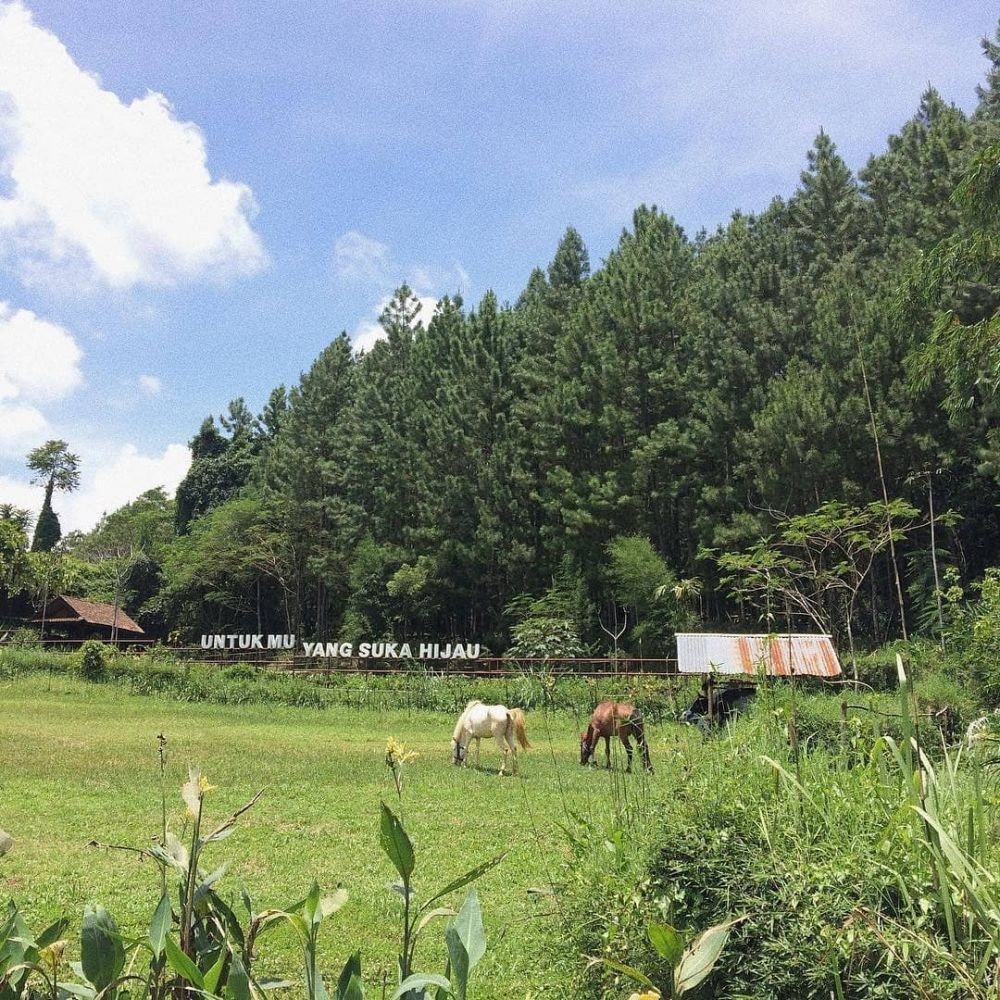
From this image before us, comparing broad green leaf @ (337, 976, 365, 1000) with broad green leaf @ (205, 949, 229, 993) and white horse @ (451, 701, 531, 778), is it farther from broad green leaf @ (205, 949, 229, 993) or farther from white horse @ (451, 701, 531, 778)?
white horse @ (451, 701, 531, 778)

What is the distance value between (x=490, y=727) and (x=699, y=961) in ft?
31.4

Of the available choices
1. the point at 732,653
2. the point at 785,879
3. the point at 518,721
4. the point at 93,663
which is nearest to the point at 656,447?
the point at 732,653

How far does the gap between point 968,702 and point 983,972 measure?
9024mm

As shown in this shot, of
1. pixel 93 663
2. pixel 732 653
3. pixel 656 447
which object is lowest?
pixel 93 663

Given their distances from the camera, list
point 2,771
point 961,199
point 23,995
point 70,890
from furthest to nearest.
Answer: point 2,771
point 961,199
point 70,890
point 23,995

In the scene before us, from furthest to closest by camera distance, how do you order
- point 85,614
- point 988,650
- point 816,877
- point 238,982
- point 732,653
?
point 85,614
point 732,653
point 988,650
point 816,877
point 238,982

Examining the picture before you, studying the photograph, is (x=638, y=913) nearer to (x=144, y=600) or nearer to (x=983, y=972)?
(x=983, y=972)

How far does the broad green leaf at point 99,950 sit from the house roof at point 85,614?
38679mm

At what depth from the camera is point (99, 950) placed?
4.04ft

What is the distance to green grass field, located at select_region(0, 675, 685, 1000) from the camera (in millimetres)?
3670

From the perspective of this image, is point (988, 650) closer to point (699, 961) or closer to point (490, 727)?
point (490, 727)


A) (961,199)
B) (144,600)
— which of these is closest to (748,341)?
(961,199)

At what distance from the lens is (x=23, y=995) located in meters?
1.29

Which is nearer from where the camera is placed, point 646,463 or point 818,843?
point 818,843
